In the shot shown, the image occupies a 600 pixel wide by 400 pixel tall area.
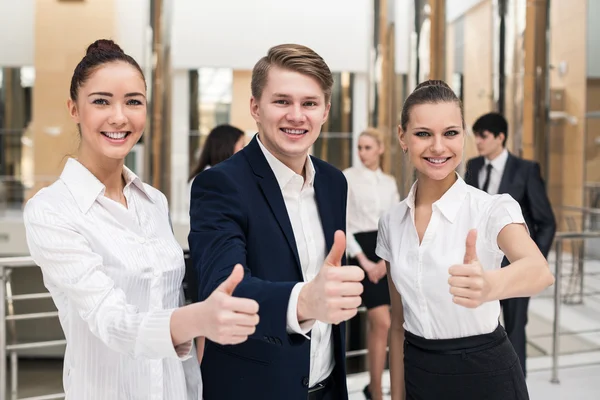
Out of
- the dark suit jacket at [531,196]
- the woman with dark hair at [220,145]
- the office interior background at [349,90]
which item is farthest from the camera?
the office interior background at [349,90]

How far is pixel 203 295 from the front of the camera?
1.25m

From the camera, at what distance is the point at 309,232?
4.81 feet

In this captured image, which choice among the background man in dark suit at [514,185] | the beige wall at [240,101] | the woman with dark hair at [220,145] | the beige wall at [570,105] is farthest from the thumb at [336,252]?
the beige wall at [240,101]

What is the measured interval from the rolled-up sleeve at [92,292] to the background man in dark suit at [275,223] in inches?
6.2

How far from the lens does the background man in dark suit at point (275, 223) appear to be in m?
1.33

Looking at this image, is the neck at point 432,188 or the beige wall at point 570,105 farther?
the beige wall at point 570,105

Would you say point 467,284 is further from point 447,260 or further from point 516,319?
point 516,319

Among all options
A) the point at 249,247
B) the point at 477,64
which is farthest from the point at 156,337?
the point at 477,64

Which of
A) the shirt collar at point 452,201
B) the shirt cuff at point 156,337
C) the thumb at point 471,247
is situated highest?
the shirt collar at point 452,201

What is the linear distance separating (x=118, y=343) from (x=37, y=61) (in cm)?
716

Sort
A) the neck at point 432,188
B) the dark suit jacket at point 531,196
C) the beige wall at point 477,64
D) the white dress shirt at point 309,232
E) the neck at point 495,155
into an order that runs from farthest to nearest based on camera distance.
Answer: the beige wall at point 477,64 < the neck at point 495,155 < the dark suit jacket at point 531,196 < the neck at point 432,188 < the white dress shirt at point 309,232

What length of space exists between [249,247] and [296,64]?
1.35 ft

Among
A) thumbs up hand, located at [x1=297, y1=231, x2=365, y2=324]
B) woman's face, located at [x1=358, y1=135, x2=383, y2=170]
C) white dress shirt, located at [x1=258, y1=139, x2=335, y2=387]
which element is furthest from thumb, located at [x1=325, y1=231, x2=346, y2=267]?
woman's face, located at [x1=358, y1=135, x2=383, y2=170]

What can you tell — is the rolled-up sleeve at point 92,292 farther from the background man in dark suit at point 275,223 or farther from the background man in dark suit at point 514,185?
the background man in dark suit at point 514,185
